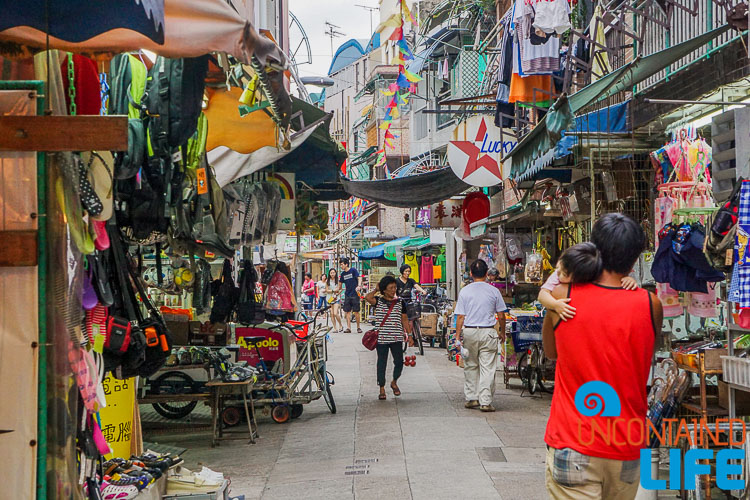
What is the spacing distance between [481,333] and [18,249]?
343 inches

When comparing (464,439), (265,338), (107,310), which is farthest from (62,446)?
(265,338)

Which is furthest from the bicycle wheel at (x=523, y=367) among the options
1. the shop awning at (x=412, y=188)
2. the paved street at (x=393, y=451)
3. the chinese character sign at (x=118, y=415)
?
the chinese character sign at (x=118, y=415)

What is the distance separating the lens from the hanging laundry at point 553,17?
444 inches

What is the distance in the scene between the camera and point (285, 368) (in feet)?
39.5

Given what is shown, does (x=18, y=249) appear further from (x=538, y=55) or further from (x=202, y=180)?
(x=538, y=55)

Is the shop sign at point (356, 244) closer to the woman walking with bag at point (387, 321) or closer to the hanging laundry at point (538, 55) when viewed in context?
the woman walking with bag at point (387, 321)

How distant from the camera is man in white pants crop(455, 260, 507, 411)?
38.3 ft

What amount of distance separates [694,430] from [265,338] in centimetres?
709

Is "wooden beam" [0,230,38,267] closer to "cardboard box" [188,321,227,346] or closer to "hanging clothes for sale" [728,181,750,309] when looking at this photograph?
"hanging clothes for sale" [728,181,750,309]

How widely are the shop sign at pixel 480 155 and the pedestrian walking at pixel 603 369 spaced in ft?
30.4

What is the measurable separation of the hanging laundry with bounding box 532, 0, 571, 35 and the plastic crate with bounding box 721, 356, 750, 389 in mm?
6165

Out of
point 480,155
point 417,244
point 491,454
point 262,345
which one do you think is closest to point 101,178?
point 491,454

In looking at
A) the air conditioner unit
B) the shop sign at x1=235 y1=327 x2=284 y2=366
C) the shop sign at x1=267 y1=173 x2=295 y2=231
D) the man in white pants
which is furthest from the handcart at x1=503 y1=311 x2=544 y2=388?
the air conditioner unit

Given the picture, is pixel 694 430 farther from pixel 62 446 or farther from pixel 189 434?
pixel 189 434
